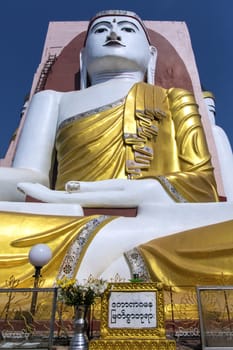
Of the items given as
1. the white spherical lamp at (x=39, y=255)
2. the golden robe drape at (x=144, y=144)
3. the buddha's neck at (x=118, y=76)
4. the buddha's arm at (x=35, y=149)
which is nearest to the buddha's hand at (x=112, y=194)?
the golden robe drape at (x=144, y=144)

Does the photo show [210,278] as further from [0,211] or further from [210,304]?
[0,211]

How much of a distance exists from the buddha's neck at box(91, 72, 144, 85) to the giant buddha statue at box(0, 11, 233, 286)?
0.01 meters

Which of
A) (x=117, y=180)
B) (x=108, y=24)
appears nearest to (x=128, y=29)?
(x=108, y=24)

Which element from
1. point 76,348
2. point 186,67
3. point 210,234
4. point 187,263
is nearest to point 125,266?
point 187,263

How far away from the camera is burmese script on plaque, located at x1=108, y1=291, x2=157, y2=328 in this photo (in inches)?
61.8

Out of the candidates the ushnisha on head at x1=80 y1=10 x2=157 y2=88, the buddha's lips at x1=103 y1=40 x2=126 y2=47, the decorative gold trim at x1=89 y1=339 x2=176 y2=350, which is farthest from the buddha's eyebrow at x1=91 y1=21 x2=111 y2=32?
the decorative gold trim at x1=89 y1=339 x2=176 y2=350

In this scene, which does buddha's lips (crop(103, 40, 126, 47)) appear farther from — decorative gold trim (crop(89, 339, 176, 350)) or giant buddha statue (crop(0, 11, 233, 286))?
decorative gold trim (crop(89, 339, 176, 350))

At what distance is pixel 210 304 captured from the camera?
5.66ft

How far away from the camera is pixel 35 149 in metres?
3.89

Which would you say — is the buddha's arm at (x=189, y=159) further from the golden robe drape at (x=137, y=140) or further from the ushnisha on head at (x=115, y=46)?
the ushnisha on head at (x=115, y=46)

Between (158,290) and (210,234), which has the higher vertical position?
(210,234)

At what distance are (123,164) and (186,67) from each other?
235 centimetres

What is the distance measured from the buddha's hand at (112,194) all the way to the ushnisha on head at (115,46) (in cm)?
182

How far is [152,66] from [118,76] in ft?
2.10
